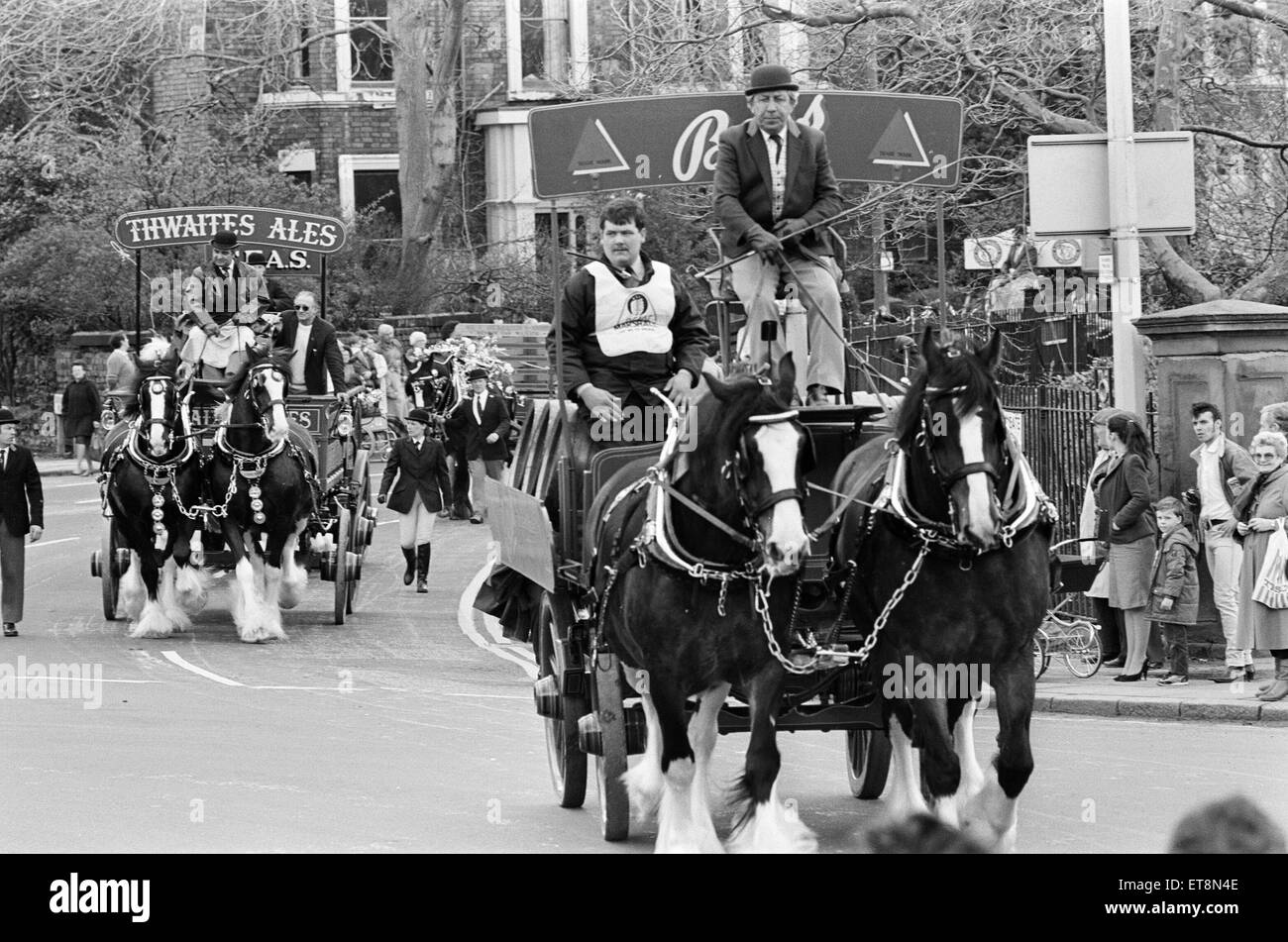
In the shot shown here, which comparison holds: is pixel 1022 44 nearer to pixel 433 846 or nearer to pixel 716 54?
pixel 716 54

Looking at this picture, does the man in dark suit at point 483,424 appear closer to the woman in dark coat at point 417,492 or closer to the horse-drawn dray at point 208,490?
the woman in dark coat at point 417,492

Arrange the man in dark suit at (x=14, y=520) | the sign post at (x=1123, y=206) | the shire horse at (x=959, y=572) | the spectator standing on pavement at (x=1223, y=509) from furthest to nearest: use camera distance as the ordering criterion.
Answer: the man in dark suit at (x=14, y=520), the sign post at (x=1123, y=206), the spectator standing on pavement at (x=1223, y=509), the shire horse at (x=959, y=572)

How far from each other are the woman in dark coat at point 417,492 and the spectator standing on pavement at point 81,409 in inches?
544

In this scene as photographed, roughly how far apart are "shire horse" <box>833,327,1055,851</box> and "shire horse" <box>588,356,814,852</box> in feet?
1.82

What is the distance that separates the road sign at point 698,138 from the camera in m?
8.89

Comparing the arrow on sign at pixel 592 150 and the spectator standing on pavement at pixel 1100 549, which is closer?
the arrow on sign at pixel 592 150

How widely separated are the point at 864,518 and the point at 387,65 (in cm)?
3132

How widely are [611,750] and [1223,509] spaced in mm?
6487

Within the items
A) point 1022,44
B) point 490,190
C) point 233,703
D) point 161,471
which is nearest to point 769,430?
point 233,703

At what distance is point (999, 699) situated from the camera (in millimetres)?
7605

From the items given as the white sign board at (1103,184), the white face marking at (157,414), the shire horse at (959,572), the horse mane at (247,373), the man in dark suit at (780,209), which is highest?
the white sign board at (1103,184)

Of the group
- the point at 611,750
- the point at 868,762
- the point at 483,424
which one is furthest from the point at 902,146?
the point at 483,424

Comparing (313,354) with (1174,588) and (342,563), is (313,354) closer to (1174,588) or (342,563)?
(342,563)

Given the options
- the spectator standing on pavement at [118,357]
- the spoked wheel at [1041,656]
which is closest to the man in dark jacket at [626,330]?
the spoked wheel at [1041,656]
